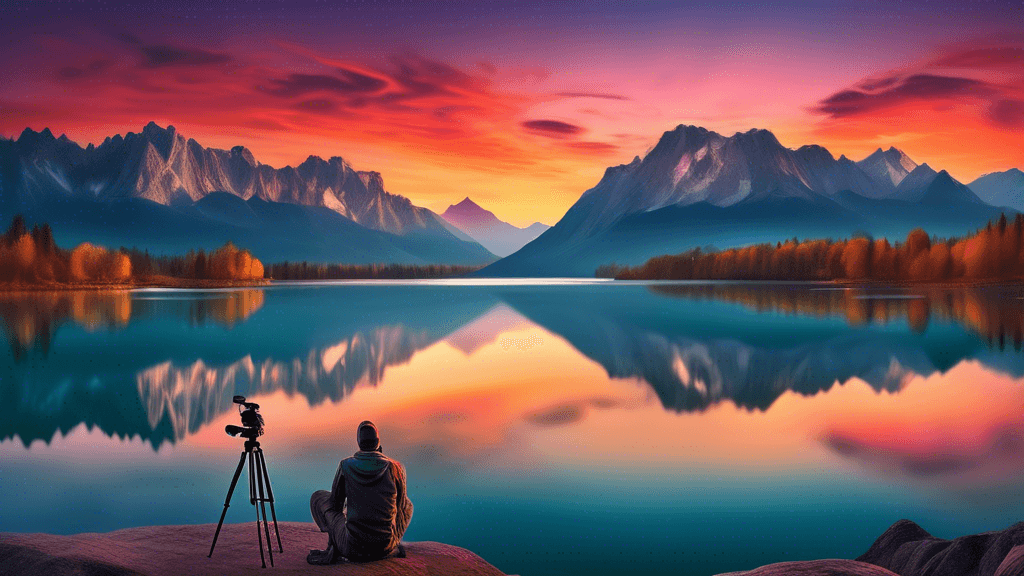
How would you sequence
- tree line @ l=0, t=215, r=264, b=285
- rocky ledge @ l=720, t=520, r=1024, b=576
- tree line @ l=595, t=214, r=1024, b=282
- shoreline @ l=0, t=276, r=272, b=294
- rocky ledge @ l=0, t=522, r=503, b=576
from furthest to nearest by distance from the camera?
shoreline @ l=0, t=276, r=272, b=294, tree line @ l=595, t=214, r=1024, b=282, tree line @ l=0, t=215, r=264, b=285, rocky ledge @ l=720, t=520, r=1024, b=576, rocky ledge @ l=0, t=522, r=503, b=576

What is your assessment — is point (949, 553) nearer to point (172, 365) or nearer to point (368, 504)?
point (368, 504)

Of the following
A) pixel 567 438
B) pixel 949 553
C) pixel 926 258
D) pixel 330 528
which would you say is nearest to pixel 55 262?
pixel 567 438

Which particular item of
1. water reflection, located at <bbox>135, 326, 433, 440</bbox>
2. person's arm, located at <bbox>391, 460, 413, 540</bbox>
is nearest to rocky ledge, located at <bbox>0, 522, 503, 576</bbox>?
person's arm, located at <bbox>391, 460, 413, 540</bbox>

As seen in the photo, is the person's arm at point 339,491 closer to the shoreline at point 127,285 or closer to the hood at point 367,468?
the hood at point 367,468

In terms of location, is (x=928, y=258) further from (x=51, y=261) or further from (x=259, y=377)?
(x=51, y=261)

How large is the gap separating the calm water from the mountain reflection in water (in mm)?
230

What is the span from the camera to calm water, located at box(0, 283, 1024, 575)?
459 inches

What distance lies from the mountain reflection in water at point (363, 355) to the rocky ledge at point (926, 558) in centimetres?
1158

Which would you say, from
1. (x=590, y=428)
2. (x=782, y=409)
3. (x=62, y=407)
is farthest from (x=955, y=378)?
(x=62, y=407)

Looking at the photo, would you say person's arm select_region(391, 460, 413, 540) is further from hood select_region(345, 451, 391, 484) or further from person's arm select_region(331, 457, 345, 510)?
person's arm select_region(331, 457, 345, 510)

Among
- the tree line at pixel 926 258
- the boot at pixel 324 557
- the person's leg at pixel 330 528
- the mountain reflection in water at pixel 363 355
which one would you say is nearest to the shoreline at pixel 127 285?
the mountain reflection in water at pixel 363 355

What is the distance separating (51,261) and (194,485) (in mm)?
149588

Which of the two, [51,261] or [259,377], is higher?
[51,261]

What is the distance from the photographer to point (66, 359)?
32938 millimetres
